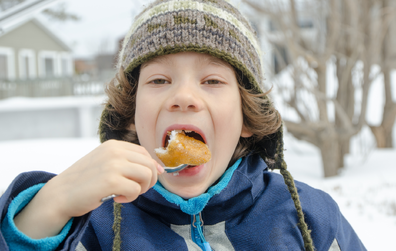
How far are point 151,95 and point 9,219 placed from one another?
0.67 meters

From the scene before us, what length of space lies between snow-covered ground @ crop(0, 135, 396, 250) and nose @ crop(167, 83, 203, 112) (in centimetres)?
138

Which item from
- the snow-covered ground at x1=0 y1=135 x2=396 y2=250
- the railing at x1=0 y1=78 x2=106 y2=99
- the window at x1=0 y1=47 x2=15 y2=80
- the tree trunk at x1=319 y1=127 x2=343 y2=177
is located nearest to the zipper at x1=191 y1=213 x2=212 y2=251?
the snow-covered ground at x1=0 y1=135 x2=396 y2=250

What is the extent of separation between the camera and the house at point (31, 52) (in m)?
16.4

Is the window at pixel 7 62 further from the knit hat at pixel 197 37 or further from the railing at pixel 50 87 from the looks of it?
the knit hat at pixel 197 37

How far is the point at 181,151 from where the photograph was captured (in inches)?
50.2

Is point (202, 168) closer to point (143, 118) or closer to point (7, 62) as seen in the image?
point (143, 118)

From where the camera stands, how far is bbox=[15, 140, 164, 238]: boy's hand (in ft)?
3.29

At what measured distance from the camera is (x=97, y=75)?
1434cm

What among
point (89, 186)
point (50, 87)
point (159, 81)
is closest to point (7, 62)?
point (50, 87)

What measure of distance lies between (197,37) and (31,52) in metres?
18.8

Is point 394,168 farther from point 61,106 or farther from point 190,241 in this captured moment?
point 61,106

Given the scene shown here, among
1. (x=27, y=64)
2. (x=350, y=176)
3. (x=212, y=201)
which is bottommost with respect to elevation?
(x=350, y=176)

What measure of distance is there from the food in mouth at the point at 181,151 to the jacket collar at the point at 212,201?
14cm

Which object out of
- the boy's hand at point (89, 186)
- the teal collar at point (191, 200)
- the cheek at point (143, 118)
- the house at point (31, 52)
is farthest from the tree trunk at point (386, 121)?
the house at point (31, 52)
